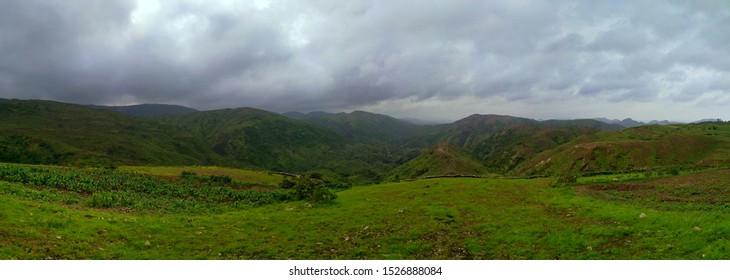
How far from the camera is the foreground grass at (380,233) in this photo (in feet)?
62.2

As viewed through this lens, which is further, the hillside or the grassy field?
the hillside

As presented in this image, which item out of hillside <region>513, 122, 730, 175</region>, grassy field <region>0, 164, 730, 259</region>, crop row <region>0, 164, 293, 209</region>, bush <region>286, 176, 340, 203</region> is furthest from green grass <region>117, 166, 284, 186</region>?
hillside <region>513, 122, 730, 175</region>

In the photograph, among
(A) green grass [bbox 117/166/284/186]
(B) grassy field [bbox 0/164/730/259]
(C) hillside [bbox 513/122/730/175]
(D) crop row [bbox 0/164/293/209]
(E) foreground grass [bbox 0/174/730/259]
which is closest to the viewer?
(E) foreground grass [bbox 0/174/730/259]

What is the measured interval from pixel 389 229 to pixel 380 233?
141cm

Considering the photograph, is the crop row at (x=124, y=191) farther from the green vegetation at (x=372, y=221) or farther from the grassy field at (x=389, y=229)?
the grassy field at (x=389, y=229)

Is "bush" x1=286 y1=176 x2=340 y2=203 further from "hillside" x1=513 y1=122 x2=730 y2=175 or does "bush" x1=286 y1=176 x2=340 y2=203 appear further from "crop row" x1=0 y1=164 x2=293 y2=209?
"hillside" x1=513 y1=122 x2=730 y2=175

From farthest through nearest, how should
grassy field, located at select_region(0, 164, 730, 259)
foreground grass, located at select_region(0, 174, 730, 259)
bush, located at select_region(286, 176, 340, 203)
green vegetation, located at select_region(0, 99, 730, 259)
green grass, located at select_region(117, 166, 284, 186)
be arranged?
1. green grass, located at select_region(117, 166, 284, 186)
2. bush, located at select_region(286, 176, 340, 203)
3. green vegetation, located at select_region(0, 99, 730, 259)
4. grassy field, located at select_region(0, 164, 730, 259)
5. foreground grass, located at select_region(0, 174, 730, 259)

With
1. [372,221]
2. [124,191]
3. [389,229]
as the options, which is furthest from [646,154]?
[124,191]

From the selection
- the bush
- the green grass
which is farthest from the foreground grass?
the green grass

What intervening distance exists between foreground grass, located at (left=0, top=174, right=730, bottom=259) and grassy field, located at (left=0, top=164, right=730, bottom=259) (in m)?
0.06

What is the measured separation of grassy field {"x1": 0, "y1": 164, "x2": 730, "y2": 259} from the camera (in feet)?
63.0

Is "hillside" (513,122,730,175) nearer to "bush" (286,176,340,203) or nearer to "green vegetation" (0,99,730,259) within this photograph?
"green vegetation" (0,99,730,259)

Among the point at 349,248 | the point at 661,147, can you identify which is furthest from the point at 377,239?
the point at 661,147

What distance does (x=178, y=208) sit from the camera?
35344mm
